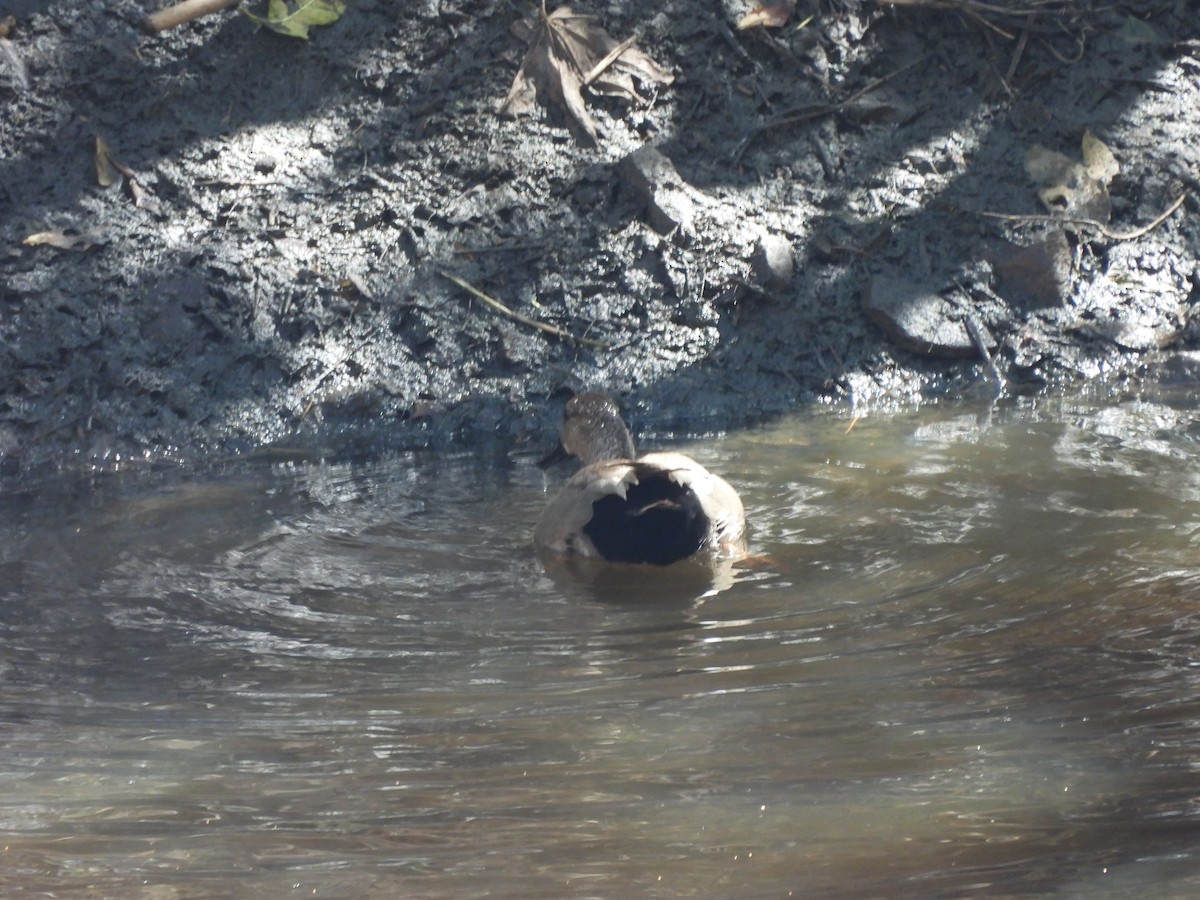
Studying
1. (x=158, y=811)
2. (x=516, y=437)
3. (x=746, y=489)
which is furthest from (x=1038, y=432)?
(x=158, y=811)

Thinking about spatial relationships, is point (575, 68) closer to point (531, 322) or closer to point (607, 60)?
point (607, 60)

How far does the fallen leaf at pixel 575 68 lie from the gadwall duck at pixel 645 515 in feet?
10.5

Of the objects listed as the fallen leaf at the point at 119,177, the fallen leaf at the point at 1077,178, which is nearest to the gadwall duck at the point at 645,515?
the fallen leaf at the point at 119,177

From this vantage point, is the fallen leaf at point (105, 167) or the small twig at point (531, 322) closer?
the small twig at point (531, 322)

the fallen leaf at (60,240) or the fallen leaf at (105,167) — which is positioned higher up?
the fallen leaf at (105,167)

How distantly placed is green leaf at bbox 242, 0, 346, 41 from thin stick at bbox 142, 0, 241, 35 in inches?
5.9

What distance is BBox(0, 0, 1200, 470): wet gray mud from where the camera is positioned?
20.5ft

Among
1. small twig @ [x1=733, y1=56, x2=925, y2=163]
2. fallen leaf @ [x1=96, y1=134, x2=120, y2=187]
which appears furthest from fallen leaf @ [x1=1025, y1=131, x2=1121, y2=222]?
fallen leaf @ [x1=96, y1=134, x2=120, y2=187]

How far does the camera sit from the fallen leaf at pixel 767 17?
7496mm

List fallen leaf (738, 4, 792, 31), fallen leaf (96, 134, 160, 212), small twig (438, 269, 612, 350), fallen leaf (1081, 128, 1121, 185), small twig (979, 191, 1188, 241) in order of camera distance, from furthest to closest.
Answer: fallen leaf (738, 4, 792, 31) → fallen leaf (1081, 128, 1121, 185) → small twig (979, 191, 1188, 241) → fallen leaf (96, 134, 160, 212) → small twig (438, 269, 612, 350)

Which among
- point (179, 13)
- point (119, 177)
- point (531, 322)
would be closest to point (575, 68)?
point (531, 322)

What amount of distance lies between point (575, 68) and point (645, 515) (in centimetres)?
371

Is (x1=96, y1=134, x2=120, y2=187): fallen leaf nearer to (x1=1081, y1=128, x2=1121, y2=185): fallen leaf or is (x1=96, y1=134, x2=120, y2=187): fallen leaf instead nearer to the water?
the water

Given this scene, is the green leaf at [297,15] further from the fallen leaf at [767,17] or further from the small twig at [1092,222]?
the small twig at [1092,222]
